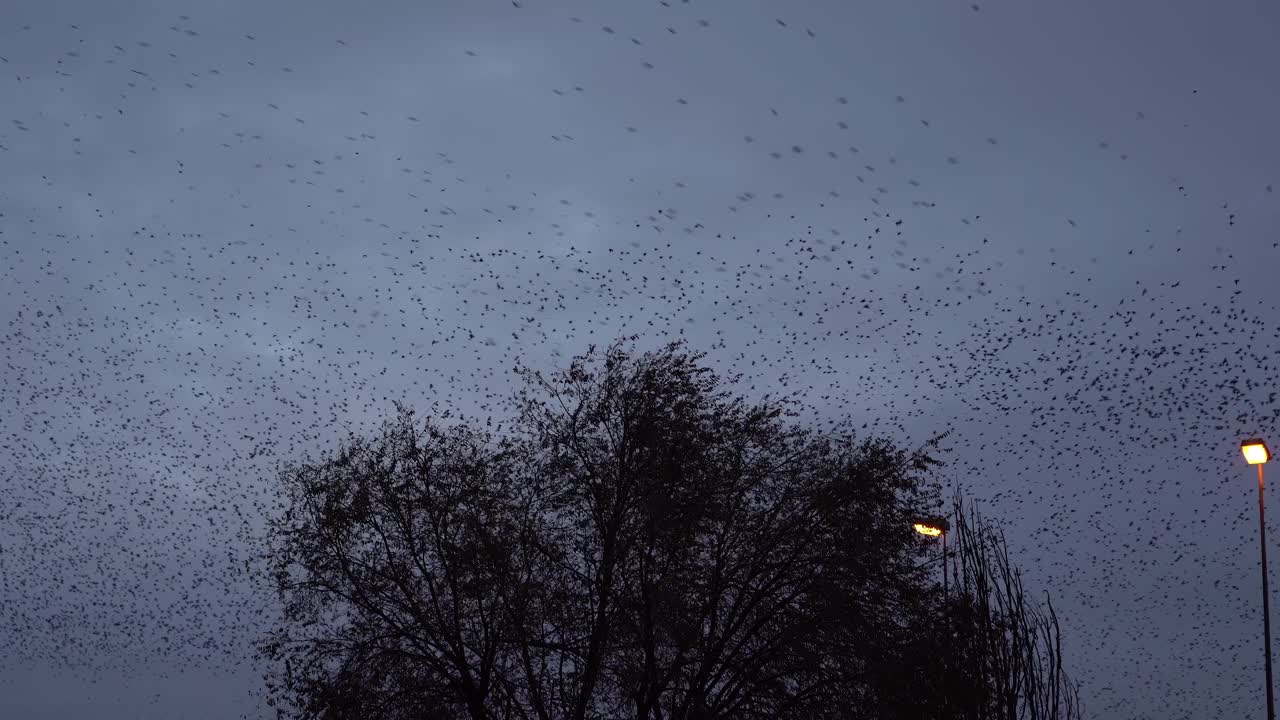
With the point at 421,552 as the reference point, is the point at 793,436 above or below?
above

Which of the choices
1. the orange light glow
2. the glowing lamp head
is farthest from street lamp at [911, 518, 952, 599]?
the glowing lamp head

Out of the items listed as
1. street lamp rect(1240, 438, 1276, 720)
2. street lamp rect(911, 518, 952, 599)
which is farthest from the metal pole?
street lamp rect(911, 518, 952, 599)

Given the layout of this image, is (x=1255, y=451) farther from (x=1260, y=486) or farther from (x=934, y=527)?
(x=934, y=527)

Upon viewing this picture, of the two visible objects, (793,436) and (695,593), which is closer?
(695,593)

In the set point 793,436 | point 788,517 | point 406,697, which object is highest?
point 793,436

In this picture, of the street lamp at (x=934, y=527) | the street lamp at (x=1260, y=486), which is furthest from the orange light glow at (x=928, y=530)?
the street lamp at (x=1260, y=486)

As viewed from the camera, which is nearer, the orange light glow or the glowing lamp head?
the glowing lamp head

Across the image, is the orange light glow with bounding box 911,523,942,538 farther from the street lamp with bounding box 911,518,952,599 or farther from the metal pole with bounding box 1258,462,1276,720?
the metal pole with bounding box 1258,462,1276,720

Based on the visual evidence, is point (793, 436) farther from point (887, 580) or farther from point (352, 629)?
point (352, 629)

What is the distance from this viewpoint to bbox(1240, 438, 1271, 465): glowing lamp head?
22.7 m

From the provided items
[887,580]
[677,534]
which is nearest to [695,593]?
[677,534]

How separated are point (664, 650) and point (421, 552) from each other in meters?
6.68

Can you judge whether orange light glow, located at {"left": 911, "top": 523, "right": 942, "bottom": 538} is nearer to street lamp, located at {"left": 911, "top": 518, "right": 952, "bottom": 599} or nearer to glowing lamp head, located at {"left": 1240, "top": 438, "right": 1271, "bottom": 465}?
street lamp, located at {"left": 911, "top": 518, "right": 952, "bottom": 599}

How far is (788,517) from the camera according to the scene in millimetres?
28219
